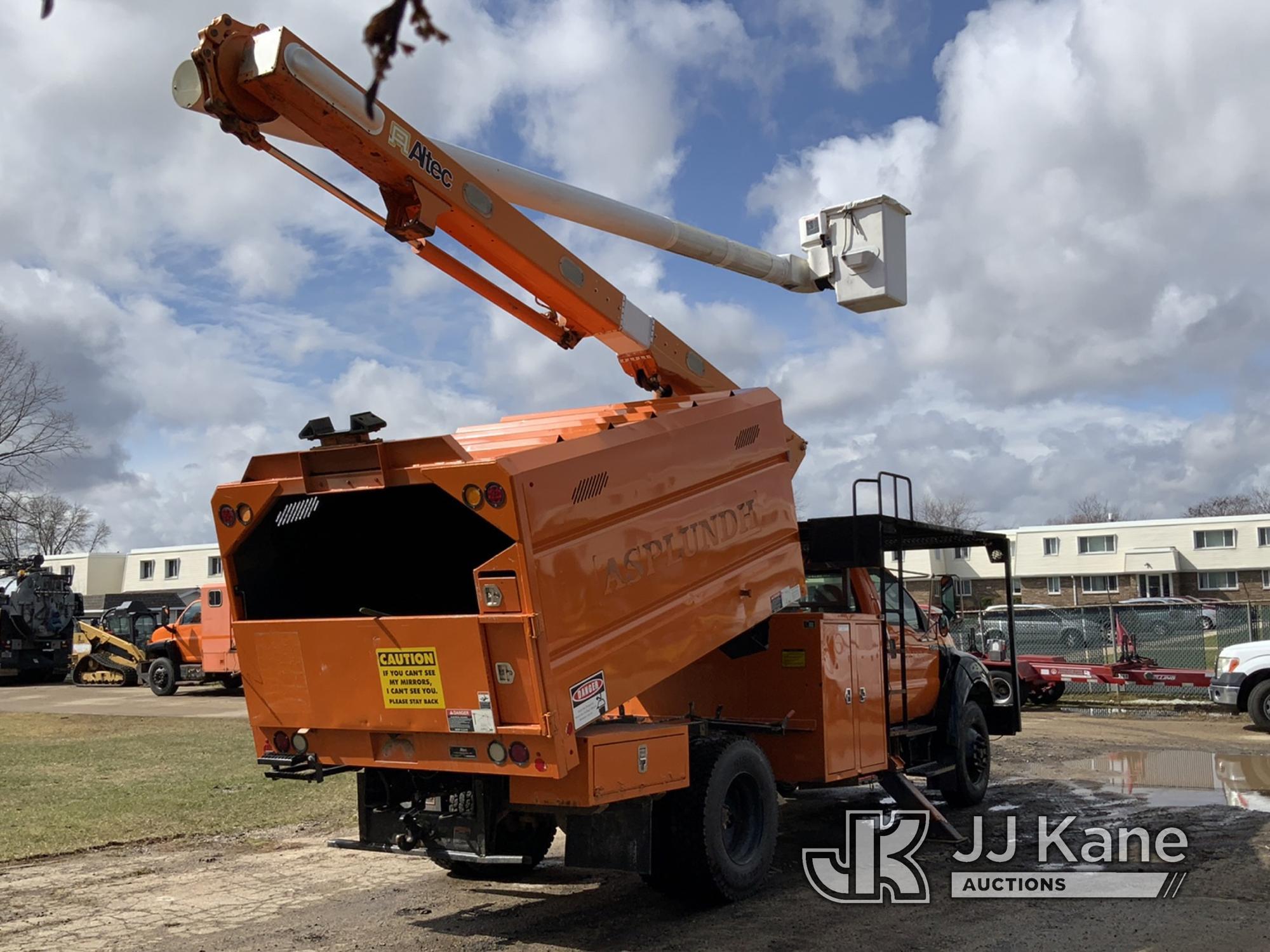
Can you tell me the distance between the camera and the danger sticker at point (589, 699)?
6.03m

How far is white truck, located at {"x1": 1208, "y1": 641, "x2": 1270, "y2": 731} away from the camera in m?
16.7

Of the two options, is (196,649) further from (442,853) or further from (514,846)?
(442,853)

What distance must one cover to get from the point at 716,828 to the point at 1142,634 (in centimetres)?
1788

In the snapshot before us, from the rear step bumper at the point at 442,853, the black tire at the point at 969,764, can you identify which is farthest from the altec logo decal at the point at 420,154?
the black tire at the point at 969,764

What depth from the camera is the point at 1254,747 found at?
15156mm

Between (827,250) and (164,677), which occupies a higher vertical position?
(827,250)

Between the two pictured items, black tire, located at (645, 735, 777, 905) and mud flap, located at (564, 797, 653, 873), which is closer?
mud flap, located at (564, 797, 653, 873)

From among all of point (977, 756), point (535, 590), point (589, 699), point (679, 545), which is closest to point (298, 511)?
point (535, 590)

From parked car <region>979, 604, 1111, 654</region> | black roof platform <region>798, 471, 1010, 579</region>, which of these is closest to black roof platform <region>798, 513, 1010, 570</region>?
black roof platform <region>798, 471, 1010, 579</region>

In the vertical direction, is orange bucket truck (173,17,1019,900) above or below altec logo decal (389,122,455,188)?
below

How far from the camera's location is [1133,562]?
6081 centimetres

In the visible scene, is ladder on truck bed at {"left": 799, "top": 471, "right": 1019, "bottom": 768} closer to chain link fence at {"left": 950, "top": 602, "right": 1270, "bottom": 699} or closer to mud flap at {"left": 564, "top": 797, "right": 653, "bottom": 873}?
mud flap at {"left": 564, "top": 797, "right": 653, "bottom": 873}

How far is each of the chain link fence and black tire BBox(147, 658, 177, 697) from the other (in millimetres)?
17898

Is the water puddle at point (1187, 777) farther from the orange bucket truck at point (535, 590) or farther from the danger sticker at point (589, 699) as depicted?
the danger sticker at point (589, 699)
